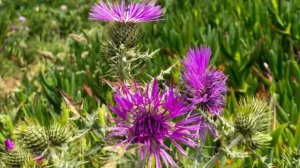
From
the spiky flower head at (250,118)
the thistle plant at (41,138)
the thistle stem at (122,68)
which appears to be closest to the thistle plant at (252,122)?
the spiky flower head at (250,118)

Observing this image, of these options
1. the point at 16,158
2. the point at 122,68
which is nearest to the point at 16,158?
the point at 16,158

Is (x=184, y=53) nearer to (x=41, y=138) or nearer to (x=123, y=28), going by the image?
(x=123, y=28)

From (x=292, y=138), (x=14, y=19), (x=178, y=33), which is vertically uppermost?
(x=14, y=19)

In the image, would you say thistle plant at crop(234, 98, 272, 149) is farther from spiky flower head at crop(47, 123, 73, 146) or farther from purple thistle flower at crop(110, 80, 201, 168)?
spiky flower head at crop(47, 123, 73, 146)

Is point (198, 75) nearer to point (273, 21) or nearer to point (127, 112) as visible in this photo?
point (127, 112)

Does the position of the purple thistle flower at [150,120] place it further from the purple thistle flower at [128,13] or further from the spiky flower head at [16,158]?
the spiky flower head at [16,158]

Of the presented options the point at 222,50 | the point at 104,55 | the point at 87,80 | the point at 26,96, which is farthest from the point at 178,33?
the point at 104,55

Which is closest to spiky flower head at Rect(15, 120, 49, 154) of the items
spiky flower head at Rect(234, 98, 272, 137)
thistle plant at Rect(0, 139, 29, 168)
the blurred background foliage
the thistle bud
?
thistle plant at Rect(0, 139, 29, 168)
